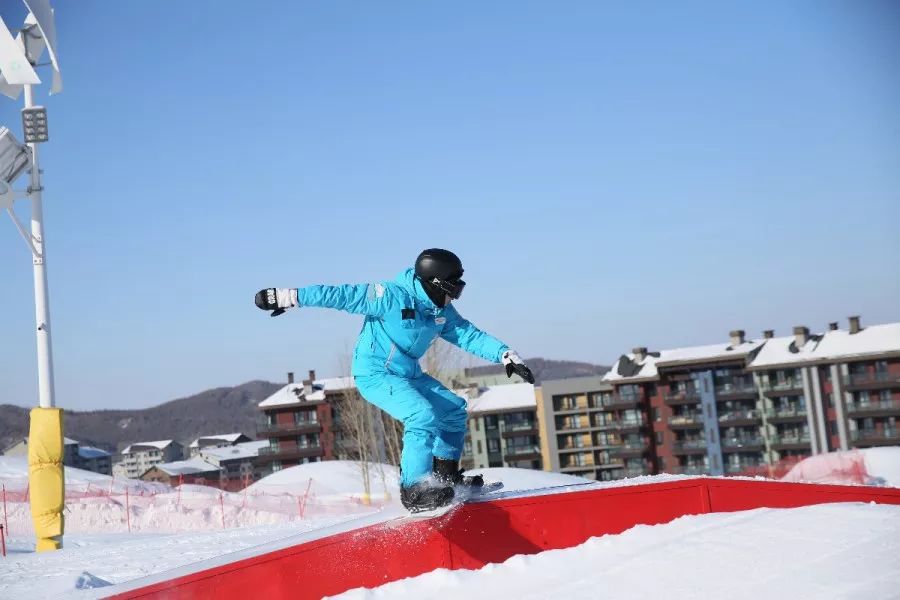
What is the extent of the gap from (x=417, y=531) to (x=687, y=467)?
211ft

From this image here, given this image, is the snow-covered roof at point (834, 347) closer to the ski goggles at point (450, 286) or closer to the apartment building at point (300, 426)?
the apartment building at point (300, 426)

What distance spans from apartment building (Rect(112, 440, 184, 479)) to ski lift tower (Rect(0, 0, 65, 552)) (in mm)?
126963

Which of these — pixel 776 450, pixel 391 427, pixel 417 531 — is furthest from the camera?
pixel 776 450

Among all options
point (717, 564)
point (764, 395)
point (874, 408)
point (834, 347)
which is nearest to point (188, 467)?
point (764, 395)

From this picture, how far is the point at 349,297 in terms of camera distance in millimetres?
5488

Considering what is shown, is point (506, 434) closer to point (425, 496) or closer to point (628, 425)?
point (628, 425)

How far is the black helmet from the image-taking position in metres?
5.70

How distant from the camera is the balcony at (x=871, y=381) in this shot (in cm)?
5697

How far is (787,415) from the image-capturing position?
61.3 m

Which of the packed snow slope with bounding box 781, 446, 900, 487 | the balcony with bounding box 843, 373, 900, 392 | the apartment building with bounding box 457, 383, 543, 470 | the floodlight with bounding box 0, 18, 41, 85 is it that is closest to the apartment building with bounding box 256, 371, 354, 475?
the apartment building with bounding box 457, 383, 543, 470

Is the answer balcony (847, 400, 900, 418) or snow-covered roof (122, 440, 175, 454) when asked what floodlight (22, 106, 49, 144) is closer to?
balcony (847, 400, 900, 418)

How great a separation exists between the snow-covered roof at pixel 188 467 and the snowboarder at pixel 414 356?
9845 cm

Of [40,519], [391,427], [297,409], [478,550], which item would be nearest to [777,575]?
[478,550]

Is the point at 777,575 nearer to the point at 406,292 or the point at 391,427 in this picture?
the point at 406,292
